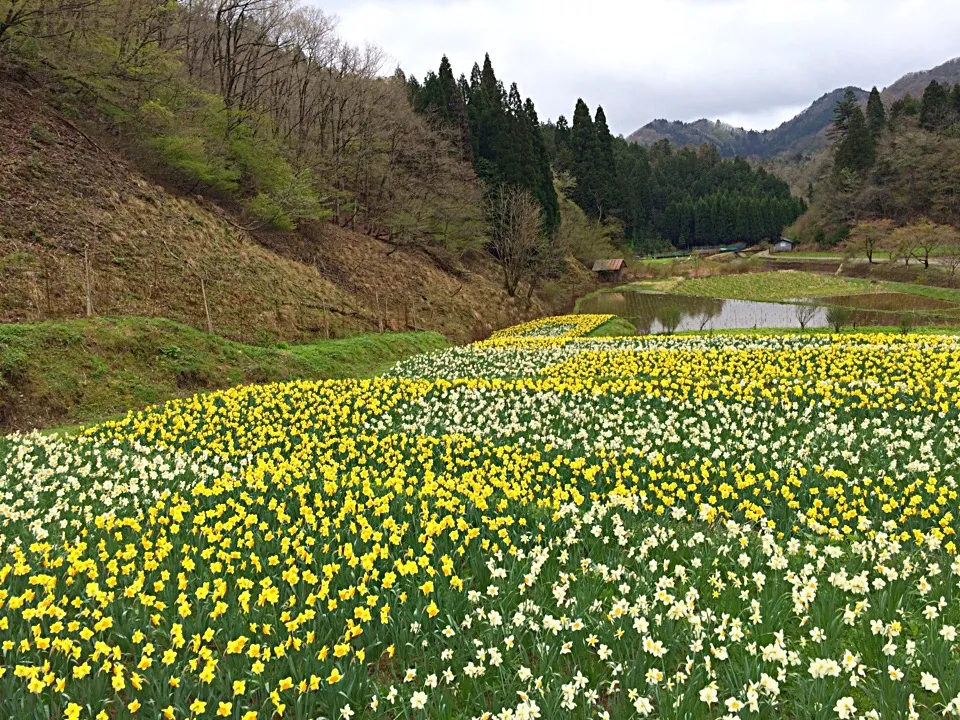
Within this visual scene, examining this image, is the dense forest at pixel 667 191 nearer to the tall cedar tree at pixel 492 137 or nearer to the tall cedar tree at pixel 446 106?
the tall cedar tree at pixel 492 137

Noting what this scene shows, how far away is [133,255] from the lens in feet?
67.8

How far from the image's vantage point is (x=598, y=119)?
93875 mm

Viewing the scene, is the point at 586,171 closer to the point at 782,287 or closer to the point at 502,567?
the point at 782,287

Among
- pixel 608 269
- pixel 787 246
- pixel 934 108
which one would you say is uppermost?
pixel 934 108

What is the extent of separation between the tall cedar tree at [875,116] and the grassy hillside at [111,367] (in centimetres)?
10431

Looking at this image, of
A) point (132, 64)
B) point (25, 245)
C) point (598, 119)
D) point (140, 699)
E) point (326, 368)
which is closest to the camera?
point (140, 699)

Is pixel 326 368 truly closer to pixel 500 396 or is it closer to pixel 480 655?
pixel 500 396

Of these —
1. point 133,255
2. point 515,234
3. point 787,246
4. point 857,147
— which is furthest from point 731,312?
point 787,246

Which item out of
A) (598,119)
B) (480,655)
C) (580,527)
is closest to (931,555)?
(580,527)

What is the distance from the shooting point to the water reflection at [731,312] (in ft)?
121

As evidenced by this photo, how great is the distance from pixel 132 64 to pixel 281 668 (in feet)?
95.2

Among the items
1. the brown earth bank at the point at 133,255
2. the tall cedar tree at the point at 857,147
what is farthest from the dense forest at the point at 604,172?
the brown earth bank at the point at 133,255

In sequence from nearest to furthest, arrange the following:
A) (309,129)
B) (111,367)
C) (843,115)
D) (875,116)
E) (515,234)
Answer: (111,367), (309,129), (515,234), (875,116), (843,115)

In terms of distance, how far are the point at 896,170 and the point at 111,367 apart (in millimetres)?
101066
